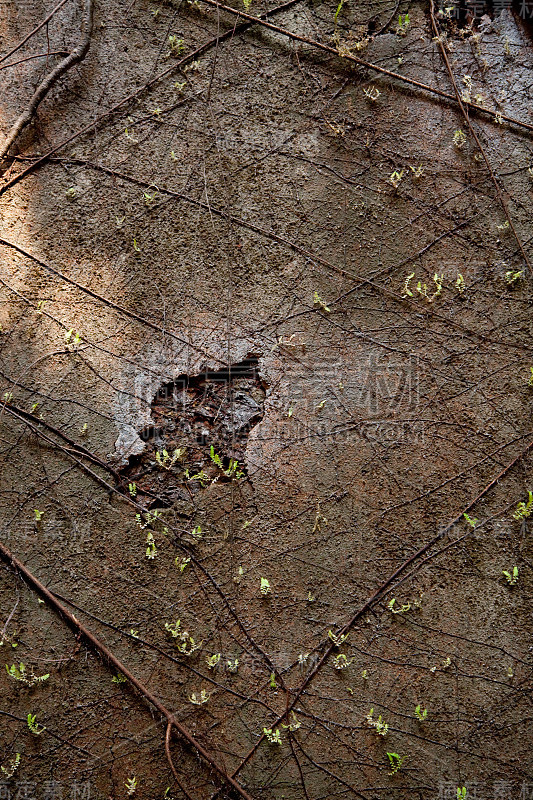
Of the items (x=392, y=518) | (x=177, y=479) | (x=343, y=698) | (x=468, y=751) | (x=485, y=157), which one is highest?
(x=485, y=157)

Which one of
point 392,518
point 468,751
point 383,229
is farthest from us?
point 383,229

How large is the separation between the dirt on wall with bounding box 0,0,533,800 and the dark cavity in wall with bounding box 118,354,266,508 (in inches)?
0.5

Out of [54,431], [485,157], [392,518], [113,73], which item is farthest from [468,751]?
[113,73]

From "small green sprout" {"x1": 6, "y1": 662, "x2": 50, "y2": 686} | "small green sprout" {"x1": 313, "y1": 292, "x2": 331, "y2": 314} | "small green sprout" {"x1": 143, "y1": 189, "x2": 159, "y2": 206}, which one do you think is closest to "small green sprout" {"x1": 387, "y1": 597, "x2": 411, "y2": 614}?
"small green sprout" {"x1": 313, "y1": 292, "x2": 331, "y2": 314}

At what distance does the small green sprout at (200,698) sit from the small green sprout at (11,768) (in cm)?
66

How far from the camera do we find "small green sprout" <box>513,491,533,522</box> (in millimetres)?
2658

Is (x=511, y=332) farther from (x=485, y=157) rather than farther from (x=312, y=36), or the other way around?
(x=312, y=36)

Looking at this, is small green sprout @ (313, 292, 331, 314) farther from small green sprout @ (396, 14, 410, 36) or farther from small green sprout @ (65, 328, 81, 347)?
small green sprout @ (396, 14, 410, 36)

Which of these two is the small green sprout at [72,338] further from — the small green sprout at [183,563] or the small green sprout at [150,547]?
the small green sprout at [183,563]

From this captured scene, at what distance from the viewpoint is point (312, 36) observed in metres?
3.11

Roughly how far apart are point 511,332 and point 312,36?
1.66 meters

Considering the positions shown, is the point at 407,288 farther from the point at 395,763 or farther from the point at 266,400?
the point at 395,763

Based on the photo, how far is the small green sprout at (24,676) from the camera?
2494 millimetres

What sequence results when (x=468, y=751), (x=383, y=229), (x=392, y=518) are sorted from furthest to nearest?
1. (x=383, y=229)
2. (x=392, y=518)
3. (x=468, y=751)
